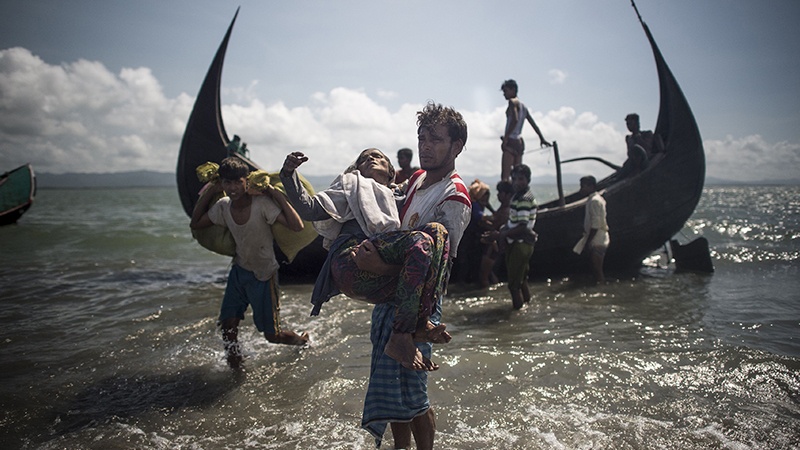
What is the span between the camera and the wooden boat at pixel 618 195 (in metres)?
8.02

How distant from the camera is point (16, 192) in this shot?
17.0 m

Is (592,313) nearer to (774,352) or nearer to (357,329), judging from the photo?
(774,352)

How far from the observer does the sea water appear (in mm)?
2963

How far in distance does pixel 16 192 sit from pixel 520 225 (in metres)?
19.6

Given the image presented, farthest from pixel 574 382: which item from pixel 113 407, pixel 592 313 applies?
pixel 113 407

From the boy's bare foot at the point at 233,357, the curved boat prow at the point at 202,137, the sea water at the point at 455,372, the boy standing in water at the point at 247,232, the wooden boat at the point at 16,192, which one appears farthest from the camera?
the wooden boat at the point at 16,192

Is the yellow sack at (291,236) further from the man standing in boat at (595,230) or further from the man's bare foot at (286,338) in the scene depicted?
the man standing in boat at (595,230)

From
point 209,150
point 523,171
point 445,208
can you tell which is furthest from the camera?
point 209,150

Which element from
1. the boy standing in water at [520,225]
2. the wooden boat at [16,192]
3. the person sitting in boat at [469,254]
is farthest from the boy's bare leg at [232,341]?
the wooden boat at [16,192]

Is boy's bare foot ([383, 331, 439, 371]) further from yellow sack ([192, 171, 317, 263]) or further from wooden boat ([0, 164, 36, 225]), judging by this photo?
wooden boat ([0, 164, 36, 225])

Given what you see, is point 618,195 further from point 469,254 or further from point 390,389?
point 390,389

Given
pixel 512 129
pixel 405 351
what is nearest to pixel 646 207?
pixel 512 129

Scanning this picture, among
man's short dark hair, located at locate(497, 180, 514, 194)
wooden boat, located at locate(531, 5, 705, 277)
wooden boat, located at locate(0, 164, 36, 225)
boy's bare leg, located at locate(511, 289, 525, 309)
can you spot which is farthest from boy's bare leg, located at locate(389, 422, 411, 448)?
wooden boat, located at locate(0, 164, 36, 225)

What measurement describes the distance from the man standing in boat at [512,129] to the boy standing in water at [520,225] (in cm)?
185
